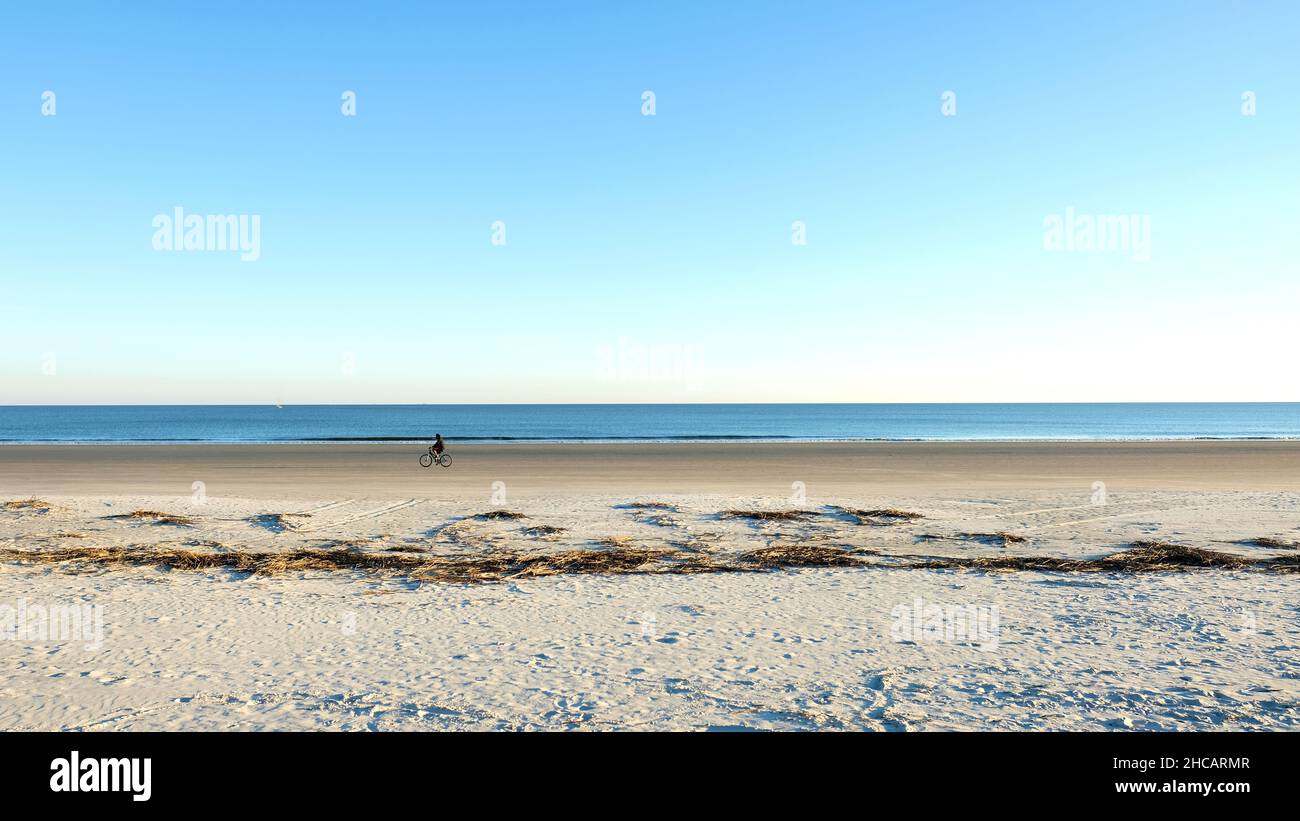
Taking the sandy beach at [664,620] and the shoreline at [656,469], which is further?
the shoreline at [656,469]

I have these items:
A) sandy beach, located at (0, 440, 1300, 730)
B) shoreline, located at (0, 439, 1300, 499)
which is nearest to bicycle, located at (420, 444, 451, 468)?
shoreline, located at (0, 439, 1300, 499)

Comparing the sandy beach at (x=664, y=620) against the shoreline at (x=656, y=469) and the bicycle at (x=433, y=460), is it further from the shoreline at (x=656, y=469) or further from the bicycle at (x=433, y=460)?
the bicycle at (x=433, y=460)

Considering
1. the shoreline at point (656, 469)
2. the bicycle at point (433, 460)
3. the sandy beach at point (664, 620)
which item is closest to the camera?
the sandy beach at point (664, 620)

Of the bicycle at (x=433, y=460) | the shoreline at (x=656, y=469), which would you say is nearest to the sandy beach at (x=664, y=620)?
the shoreline at (x=656, y=469)

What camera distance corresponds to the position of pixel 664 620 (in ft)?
27.8

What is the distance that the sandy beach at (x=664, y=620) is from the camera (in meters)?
5.76

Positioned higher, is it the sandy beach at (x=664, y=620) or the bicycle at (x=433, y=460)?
the sandy beach at (x=664, y=620)

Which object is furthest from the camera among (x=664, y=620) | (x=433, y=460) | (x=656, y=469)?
(x=433, y=460)

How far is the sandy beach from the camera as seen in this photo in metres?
5.76

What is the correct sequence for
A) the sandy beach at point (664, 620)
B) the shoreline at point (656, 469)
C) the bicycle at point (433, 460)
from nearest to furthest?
the sandy beach at point (664, 620)
the shoreline at point (656, 469)
the bicycle at point (433, 460)

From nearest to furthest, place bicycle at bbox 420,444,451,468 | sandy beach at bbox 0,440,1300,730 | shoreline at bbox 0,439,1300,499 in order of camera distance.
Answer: sandy beach at bbox 0,440,1300,730 < shoreline at bbox 0,439,1300,499 < bicycle at bbox 420,444,451,468

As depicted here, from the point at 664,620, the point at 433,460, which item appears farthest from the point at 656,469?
the point at 664,620

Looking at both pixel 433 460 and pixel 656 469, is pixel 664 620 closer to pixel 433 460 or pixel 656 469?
pixel 656 469

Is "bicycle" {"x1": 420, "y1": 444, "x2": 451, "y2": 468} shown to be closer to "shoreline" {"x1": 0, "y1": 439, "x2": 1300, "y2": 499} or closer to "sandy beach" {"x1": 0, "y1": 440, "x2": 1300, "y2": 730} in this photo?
"shoreline" {"x1": 0, "y1": 439, "x2": 1300, "y2": 499}
